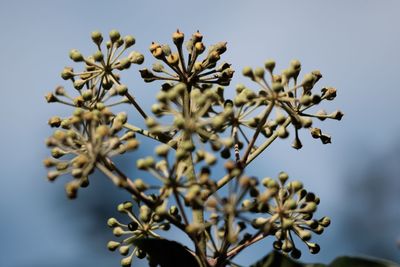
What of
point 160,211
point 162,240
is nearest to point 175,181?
point 160,211

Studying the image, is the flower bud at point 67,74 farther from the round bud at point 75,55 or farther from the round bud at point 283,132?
the round bud at point 283,132

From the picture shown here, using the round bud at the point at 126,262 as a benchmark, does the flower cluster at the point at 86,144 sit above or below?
above

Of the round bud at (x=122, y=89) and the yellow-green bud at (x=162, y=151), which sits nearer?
the yellow-green bud at (x=162, y=151)

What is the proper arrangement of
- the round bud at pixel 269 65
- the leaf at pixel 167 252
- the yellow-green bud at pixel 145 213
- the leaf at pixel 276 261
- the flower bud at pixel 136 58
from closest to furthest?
the leaf at pixel 276 261 < the leaf at pixel 167 252 < the yellow-green bud at pixel 145 213 < the round bud at pixel 269 65 < the flower bud at pixel 136 58
